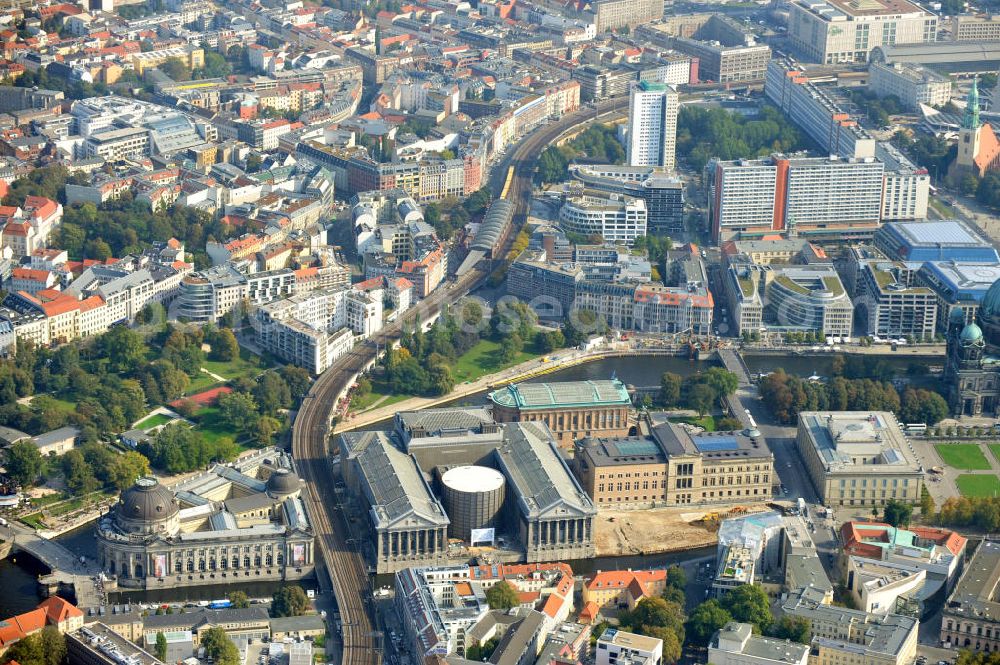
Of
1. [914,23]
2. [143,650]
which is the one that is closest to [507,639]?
[143,650]

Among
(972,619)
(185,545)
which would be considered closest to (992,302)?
(972,619)

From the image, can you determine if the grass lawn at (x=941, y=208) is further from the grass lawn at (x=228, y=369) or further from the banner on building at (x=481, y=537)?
the banner on building at (x=481, y=537)

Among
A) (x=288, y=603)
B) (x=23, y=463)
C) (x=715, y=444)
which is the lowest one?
(x=288, y=603)

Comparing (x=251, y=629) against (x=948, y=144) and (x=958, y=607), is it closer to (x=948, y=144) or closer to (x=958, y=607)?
(x=958, y=607)

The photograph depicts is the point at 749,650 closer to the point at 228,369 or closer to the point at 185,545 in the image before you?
the point at 185,545

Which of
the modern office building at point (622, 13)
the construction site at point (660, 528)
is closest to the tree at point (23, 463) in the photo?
the construction site at point (660, 528)
